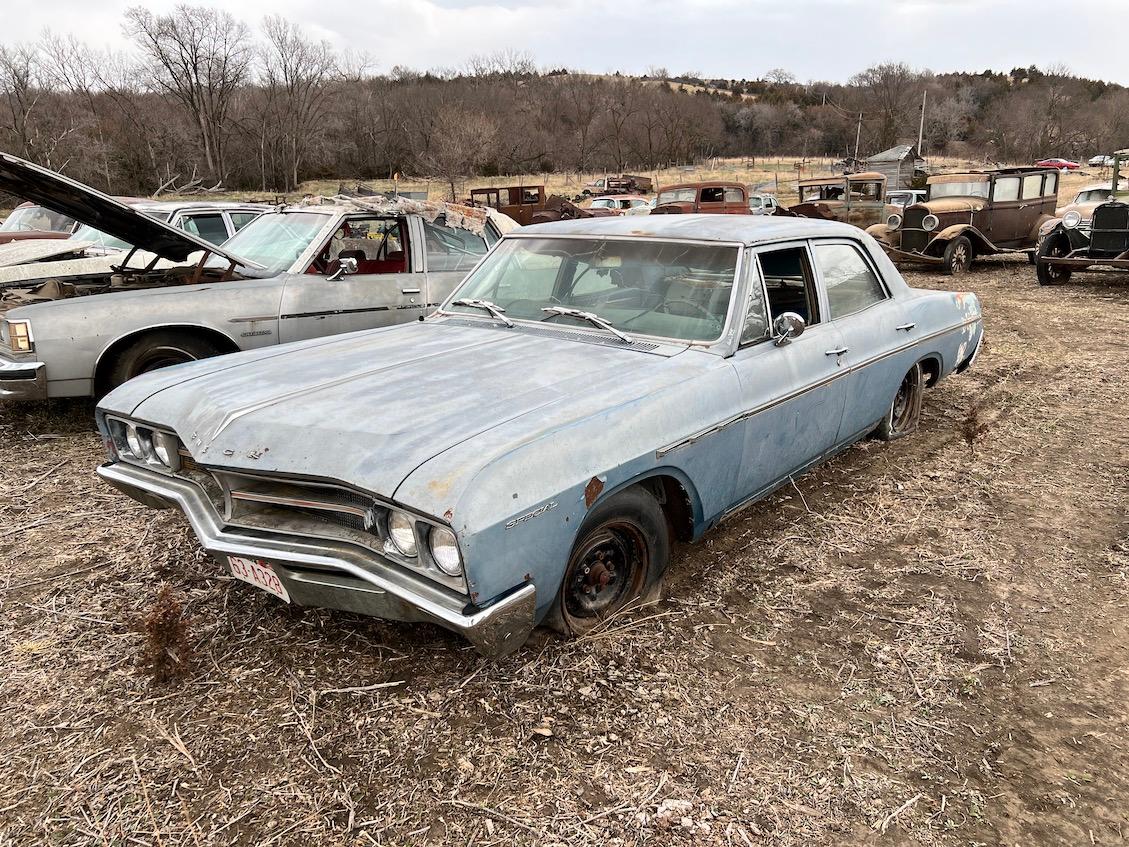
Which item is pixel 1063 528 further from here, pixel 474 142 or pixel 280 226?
pixel 474 142

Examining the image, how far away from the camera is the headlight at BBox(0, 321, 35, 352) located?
491 centimetres

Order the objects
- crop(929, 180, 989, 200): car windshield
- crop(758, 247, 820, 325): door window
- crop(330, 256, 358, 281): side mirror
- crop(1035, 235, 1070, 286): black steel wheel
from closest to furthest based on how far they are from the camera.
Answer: crop(758, 247, 820, 325): door window, crop(330, 256, 358, 281): side mirror, crop(1035, 235, 1070, 286): black steel wheel, crop(929, 180, 989, 200): car windshield

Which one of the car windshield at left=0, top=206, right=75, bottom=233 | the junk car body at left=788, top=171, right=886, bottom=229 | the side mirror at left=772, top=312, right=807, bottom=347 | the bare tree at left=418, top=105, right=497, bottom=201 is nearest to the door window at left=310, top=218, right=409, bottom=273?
the side mirror at left=772, top=312, right=807, bottom=347

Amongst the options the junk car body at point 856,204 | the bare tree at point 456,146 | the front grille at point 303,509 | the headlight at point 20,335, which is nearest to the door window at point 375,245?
the headlight at point 20,335

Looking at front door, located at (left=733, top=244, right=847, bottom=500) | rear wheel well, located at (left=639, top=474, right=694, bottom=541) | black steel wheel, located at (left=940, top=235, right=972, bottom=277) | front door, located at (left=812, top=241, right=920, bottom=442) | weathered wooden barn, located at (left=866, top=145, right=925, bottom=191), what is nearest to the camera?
rear wheel well, located at (left=639, top=474, right=694, bottom=541)

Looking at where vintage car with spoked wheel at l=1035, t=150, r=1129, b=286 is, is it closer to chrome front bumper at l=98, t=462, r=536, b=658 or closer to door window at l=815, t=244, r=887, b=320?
door window at l=815, t=244, r=887, b=320

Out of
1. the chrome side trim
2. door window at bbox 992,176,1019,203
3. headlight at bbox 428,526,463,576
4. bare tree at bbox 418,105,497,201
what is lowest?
headlight at bbox 428,526,463,576

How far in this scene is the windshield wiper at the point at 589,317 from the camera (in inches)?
137

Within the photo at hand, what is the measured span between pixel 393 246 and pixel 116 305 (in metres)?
2.13

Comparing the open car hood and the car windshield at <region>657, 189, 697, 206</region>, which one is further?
the car windshield at <region>657, 189, 697, 206</region>

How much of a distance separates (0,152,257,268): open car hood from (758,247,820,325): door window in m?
4.03

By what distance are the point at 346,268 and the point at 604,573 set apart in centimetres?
357

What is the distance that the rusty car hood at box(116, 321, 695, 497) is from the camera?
97.1 inches

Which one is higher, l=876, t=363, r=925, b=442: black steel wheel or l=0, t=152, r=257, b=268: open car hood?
l=0, t=152, r=257, b=268: open car hood
